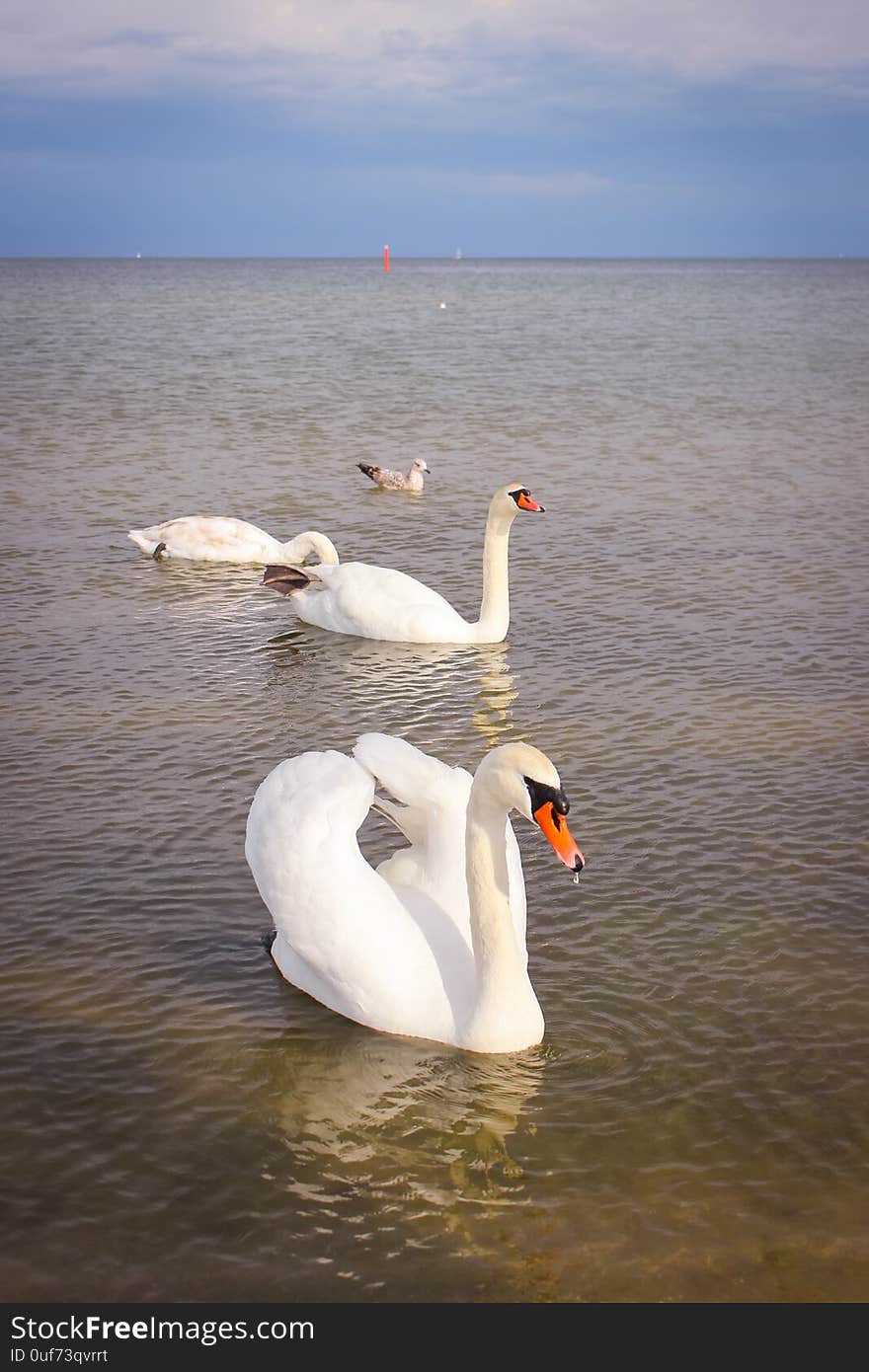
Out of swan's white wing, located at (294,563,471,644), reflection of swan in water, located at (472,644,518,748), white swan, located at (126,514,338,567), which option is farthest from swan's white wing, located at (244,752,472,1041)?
white swan, located at (126,514,338,567)

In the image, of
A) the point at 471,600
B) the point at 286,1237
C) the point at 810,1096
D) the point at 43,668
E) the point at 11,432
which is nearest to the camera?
the point at 286,1237

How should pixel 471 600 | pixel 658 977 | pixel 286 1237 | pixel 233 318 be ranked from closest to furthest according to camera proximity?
pixel 286 1237 < pixel 658 977 < pixel 471 600 < pixel 233 318

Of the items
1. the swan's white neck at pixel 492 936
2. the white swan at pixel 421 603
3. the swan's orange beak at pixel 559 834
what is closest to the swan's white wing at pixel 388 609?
the white swan at pixel 421 603

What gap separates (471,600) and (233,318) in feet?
160

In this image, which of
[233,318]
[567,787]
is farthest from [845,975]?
[233,318]

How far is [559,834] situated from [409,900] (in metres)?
1.09

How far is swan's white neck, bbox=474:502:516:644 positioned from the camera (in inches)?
454

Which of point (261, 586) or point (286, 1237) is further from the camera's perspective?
point (261, 586)

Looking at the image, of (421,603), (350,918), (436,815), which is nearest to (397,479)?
(421,603)

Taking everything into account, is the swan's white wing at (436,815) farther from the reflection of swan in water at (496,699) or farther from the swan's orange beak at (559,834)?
the reflection of swan in water at (496,699)

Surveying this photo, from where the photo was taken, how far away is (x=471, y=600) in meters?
12.9

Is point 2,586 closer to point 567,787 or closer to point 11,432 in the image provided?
point 567,787

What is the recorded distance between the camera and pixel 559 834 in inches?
205
